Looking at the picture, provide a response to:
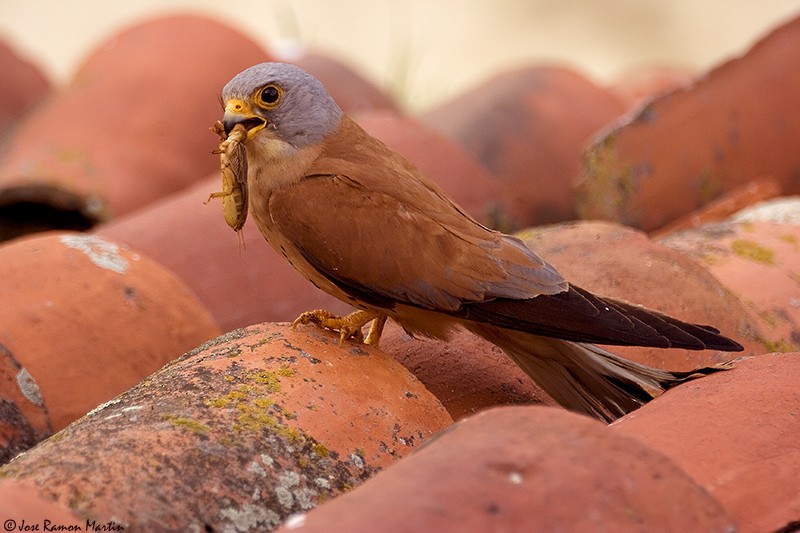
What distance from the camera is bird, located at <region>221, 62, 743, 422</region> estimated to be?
7.23 feet

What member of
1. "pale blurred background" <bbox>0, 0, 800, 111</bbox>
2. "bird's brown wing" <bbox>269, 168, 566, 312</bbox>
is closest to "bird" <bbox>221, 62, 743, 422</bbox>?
"bird's brown wing" <bbox>269, 168, 566, 312</bbox>

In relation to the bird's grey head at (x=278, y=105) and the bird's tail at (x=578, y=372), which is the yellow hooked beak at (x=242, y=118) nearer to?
the bird's grey head at (x=278, y=105)

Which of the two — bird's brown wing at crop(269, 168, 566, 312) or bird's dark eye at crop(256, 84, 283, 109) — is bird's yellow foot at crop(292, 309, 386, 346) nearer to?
bird's brown wing at crop(269, 168, 566, 312)

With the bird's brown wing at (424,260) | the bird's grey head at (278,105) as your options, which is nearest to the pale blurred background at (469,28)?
the bird's grey head at (278,105)

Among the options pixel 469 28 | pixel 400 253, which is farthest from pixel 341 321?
pixel 469 28

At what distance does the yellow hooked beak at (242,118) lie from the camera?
2363mm

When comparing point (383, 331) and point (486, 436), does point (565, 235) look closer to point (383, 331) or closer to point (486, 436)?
point (383, 331)

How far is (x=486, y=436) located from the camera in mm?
1536

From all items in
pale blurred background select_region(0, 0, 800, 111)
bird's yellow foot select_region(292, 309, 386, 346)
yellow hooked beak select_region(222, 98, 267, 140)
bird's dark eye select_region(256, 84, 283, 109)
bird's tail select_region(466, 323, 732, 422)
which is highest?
pale blurred background select_region(0, 0, 800, 111)

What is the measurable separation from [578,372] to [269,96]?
83 centimetres

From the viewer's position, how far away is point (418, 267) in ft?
7.39

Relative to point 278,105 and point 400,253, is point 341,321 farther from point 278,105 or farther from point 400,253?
point 278,105

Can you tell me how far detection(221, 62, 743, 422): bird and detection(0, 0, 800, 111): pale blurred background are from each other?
7.15 metres

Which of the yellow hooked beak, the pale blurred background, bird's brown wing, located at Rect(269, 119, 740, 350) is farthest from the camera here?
the pale blurred background
